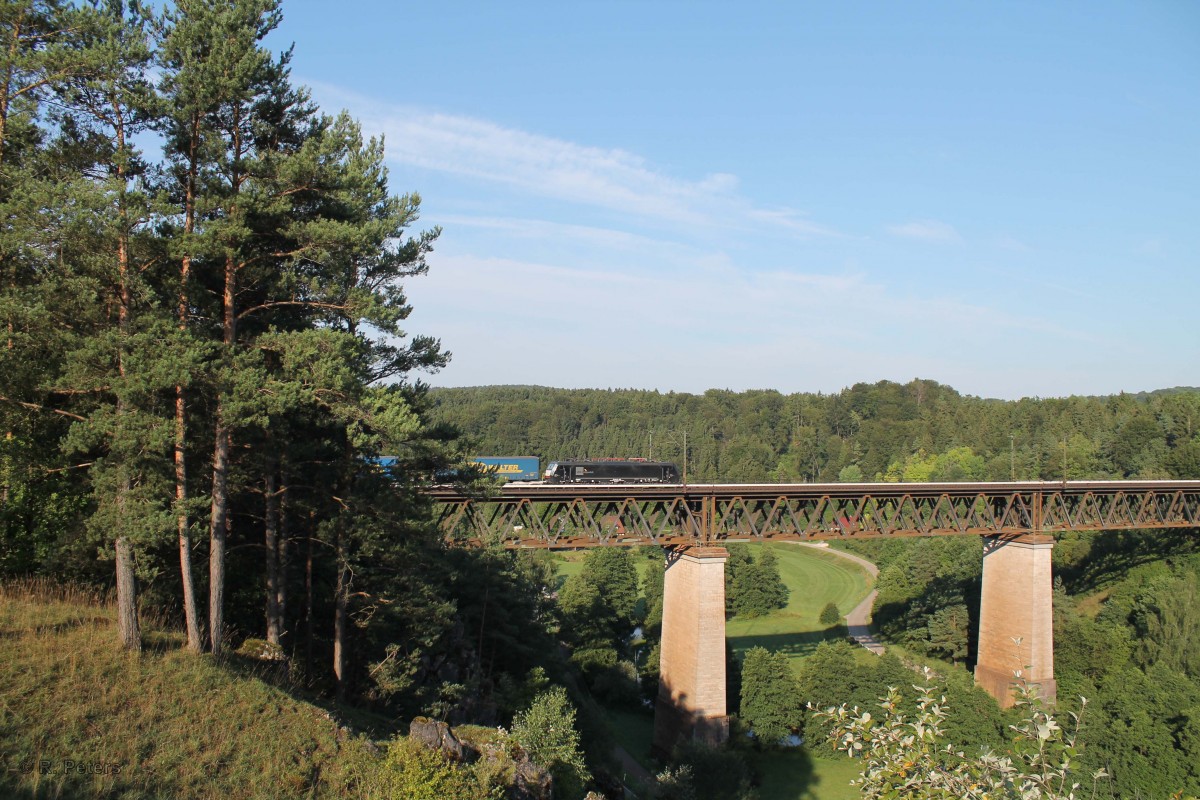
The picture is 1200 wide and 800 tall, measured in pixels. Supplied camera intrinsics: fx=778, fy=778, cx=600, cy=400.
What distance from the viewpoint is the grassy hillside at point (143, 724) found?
10.6 m

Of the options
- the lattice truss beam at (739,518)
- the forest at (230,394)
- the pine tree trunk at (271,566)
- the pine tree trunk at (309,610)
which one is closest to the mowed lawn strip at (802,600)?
the lattice truss beam at (739,518)

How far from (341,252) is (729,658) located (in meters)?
32.9

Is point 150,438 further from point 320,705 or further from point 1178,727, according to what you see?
point 1178,727

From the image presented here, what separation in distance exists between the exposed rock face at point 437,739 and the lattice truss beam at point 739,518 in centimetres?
1217

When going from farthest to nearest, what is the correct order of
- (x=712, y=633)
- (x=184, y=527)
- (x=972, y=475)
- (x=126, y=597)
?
1. (x=972, y=475)
2. (x=712, y=633)
3. (x=184, y=527)
4. (x=126, y=597)

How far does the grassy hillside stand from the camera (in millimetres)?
10617

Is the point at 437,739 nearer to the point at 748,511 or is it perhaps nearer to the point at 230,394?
the point at 230,394

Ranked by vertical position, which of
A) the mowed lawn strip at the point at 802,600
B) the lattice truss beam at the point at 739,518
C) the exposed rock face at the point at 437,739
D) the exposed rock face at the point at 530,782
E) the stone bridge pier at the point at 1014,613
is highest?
the lattice truss beam at the point at 739,518

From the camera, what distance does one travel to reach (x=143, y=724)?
1207cm

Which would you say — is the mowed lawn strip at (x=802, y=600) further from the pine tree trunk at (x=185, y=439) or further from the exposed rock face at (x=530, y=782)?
the pine tree trunk at (x=185, y=439)

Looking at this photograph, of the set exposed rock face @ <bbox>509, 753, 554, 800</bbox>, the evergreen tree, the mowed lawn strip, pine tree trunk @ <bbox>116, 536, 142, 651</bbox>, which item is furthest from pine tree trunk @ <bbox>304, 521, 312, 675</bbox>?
the mowed lawn strip

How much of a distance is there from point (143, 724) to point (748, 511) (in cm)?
2683

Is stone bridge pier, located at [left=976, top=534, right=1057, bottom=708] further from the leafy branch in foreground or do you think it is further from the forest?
the leafy branch in foreground

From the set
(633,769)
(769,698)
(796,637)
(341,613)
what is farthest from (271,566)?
(796,637)
